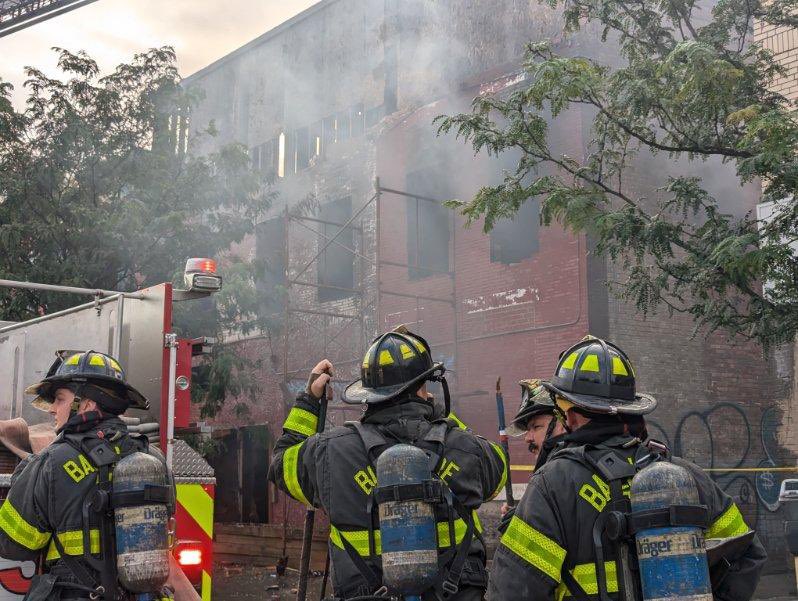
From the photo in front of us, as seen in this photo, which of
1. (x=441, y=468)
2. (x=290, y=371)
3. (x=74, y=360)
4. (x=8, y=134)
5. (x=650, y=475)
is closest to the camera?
(x=650, y=475)

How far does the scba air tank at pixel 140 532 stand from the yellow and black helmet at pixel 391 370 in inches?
33.5

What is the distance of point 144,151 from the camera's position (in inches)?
531

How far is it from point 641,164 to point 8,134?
28.6 ft

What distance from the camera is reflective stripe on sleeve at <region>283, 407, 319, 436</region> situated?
12.1 ft

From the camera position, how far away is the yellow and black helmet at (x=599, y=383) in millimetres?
2867

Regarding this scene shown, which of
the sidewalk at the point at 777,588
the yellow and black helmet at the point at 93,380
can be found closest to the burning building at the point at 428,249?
the sidewalk at the point at 777,588

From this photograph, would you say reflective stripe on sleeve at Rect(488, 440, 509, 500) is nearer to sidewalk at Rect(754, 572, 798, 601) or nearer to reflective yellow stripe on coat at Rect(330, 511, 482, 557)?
reflective yellow stripe on coat at Rect(330, 511, 482, 557)

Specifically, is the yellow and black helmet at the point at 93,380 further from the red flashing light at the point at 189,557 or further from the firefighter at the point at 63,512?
the red flashing light at the point at 189,557

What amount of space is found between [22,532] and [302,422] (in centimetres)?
117

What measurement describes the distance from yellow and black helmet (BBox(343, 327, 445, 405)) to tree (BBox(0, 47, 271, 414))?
9.23 metres

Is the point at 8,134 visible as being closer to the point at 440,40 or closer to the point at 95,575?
the point at 440,40

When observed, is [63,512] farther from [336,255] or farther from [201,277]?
[336,255]

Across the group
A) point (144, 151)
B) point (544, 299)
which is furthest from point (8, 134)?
point (544, 299)

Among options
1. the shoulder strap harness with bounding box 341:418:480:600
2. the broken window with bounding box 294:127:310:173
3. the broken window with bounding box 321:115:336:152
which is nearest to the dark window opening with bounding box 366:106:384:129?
the broken window with bounding box 321:115:336:152
